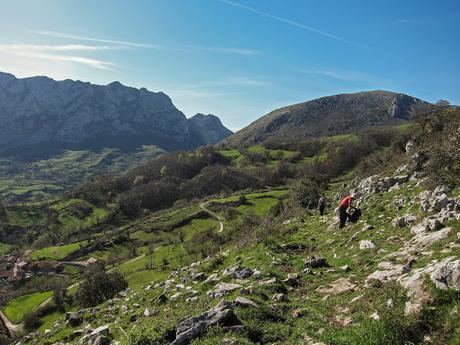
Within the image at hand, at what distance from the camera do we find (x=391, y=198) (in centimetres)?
2825

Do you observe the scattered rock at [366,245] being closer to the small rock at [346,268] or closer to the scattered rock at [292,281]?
the small rock at [346,268]

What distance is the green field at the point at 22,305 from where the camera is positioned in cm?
8431

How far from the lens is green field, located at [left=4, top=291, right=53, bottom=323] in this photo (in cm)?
8431

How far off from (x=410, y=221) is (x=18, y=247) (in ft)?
551

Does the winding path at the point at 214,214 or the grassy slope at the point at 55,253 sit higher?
the winding path at the point at 214,214

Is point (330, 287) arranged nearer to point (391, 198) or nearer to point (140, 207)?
point (391, 198)

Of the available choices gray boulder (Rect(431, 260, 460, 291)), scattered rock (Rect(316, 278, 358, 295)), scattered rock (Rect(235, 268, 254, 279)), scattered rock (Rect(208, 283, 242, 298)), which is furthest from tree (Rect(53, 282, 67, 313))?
gray boulder (Rect(431, 260, 460, 291))

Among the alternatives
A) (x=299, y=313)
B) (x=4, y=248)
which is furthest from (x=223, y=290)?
(x=4, y=248)

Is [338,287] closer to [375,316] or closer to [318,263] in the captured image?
[318,263]

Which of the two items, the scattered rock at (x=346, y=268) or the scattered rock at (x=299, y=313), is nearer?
the scattered rock at (x=299, y=313)

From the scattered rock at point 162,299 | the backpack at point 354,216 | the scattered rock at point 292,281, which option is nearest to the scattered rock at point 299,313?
the scattered rock at point 292,281

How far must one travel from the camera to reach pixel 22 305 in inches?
3553

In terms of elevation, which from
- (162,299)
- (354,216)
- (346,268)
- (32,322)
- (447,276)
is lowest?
(32,322)

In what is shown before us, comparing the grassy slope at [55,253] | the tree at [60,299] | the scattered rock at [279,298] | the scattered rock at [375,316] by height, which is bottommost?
the grassy slope at [55,253]
